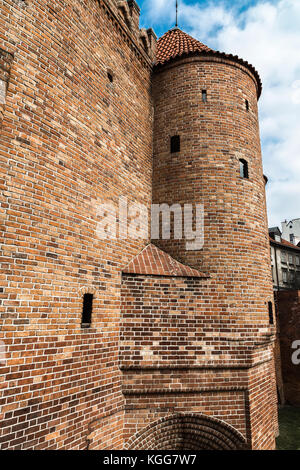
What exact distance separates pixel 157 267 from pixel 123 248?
77 centimetres

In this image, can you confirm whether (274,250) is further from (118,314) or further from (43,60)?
(43,60)

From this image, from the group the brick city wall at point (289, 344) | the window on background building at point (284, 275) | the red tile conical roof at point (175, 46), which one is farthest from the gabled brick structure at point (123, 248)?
the window on background building at point (284, 275)

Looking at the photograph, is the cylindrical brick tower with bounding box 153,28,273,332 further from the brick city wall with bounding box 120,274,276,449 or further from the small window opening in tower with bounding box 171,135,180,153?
the brick city wall with bounding box 120,274,276,449

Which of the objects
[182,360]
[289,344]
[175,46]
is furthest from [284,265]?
[182,360]

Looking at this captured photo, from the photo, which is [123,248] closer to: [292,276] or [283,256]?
[283,256]

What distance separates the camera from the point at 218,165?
634 cm

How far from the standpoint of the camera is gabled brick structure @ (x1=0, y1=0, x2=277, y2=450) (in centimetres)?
374

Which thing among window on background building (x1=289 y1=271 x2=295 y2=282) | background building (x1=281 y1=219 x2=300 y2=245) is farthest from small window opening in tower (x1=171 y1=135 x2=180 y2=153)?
background building (x1=281 y1=219 x2=300 y2=245)

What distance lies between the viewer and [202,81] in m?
6.86

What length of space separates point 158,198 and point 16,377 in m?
4.58

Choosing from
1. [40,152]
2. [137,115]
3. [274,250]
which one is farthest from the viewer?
[274,250]

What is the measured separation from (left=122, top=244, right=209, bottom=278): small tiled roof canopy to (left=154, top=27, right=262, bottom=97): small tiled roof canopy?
5060 millimetres
